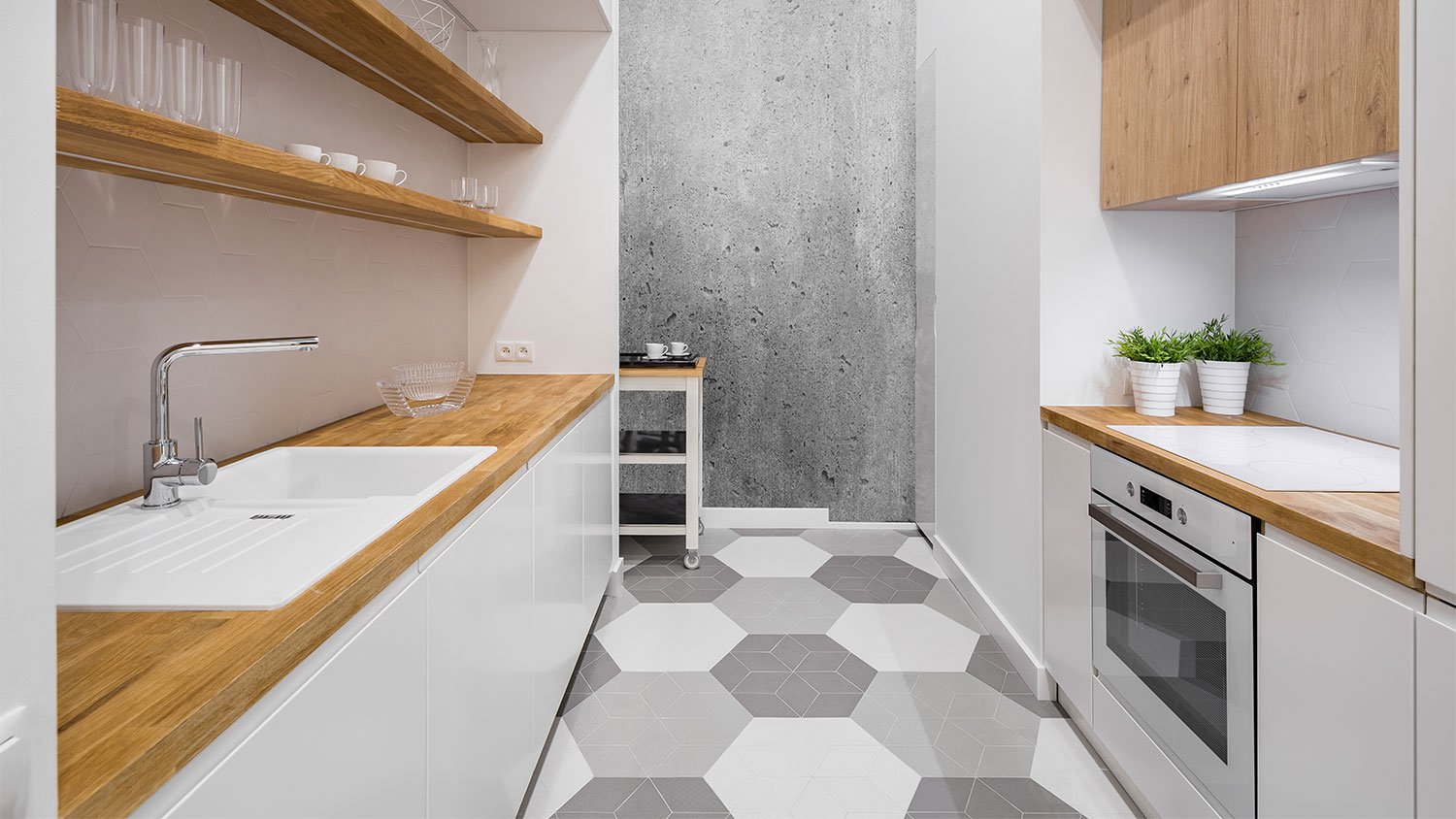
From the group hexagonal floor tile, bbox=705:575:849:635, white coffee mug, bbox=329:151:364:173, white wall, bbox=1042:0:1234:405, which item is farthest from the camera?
hexagonal floor tile, bbox=705:575:849:635

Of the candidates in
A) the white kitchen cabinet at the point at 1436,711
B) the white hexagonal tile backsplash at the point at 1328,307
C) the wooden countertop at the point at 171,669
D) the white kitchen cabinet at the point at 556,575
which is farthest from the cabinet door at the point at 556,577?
the white hexagonal tile backsplash at the point at 1328,307

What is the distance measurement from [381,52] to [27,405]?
5.23 ft

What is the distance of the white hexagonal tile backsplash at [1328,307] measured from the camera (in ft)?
5.42

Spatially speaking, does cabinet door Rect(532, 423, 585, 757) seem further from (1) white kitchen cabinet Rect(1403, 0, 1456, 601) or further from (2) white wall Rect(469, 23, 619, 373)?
(1) white kitchen cabinet Rect(1403, 0, 1456, 601)

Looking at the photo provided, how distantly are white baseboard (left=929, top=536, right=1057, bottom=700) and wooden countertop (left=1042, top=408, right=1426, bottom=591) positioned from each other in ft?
2.62

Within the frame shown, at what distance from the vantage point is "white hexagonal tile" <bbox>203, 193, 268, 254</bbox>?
1.43m

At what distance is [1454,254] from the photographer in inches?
34.7

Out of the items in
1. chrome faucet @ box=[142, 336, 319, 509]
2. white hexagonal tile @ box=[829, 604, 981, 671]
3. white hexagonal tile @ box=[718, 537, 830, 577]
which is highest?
chrome faucet @ box=[142, 336, 319, 509]

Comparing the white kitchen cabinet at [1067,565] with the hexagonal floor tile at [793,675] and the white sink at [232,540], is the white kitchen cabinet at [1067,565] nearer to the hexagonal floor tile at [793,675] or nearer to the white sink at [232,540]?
the hexagonal floor tile at [793,675]

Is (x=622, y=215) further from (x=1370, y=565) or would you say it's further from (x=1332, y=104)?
(x=1370, y=565)

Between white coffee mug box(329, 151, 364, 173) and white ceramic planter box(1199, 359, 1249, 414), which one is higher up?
white coffee mug box(329, 151, 364, 173)

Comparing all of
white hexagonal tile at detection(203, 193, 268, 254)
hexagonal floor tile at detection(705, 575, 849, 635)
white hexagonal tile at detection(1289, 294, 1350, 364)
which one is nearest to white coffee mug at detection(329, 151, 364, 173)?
white hexagonal tile at detection(203, 193, 268, 254)

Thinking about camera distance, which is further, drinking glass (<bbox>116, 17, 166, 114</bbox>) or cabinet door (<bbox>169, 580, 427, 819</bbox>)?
drinking glass (<bbox>116, 17, 166, 114</bbox>)

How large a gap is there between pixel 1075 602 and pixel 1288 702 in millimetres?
764
